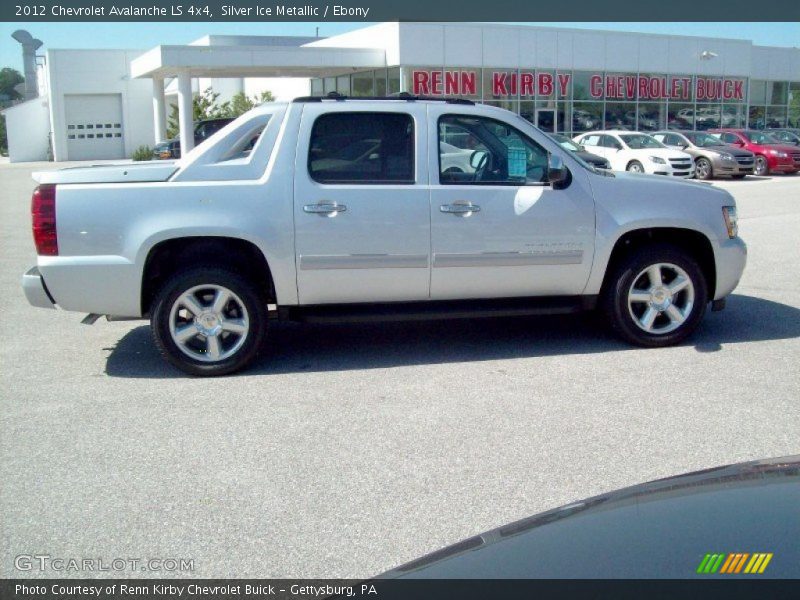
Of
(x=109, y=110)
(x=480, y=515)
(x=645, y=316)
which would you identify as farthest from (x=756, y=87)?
(x=480, y=515)

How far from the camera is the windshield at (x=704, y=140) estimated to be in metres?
29.1

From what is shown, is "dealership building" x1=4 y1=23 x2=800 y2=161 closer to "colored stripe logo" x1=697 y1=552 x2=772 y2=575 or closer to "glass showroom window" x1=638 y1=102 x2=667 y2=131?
"glass showroom window" x1=638 y1=102 x2=667 y2=131

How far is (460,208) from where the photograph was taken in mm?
6613

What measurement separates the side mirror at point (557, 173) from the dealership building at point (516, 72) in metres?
26.7

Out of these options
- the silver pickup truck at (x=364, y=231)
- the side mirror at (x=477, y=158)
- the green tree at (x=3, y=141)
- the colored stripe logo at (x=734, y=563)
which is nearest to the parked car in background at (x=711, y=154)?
the silver pickup truck at (x=364, y=231)

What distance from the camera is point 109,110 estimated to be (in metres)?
54.0

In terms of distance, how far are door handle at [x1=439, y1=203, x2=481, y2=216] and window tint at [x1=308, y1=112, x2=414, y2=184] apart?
1.06 feet

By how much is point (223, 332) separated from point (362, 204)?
55.0 inches

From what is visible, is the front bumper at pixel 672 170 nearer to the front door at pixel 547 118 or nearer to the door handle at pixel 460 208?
the front door at pixel 547 118

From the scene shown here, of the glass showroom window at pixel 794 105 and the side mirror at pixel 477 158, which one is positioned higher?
the glass showroom window at pixel 794 105

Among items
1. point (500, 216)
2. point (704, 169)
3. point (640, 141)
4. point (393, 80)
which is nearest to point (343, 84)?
point (393, 80)

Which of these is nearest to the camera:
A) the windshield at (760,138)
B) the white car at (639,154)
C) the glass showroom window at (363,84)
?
the white car at (639,154)

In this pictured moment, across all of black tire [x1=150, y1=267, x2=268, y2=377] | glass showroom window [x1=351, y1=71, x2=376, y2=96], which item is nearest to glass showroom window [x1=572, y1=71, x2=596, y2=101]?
glass showroom window [x1=351, y1=71, x2=376, y2=96]

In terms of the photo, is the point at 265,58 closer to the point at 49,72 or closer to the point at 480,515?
the point at 49,72
